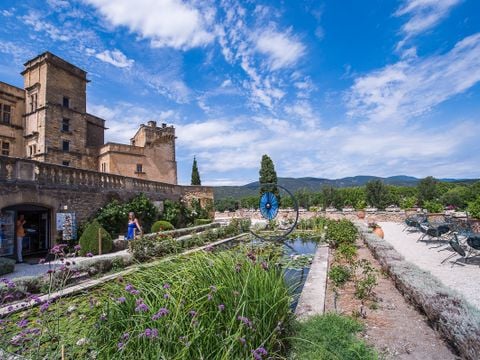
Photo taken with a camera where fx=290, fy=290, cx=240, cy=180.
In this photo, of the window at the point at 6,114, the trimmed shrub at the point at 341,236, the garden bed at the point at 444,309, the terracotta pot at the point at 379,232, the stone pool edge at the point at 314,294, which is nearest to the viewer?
the garden bed at the point at 444,309

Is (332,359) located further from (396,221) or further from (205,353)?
(396,221)

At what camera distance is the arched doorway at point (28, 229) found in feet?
30.5

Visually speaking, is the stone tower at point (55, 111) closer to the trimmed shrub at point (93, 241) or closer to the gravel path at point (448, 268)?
the trimmed shrub at point (93, 241)

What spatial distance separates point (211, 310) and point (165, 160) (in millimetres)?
27024

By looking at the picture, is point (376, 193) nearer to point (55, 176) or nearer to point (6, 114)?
point (55, 176)

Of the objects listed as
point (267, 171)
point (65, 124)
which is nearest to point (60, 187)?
point (65, 124)

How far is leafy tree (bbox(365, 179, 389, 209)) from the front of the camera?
36.2m

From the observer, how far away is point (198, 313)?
7.14 ft

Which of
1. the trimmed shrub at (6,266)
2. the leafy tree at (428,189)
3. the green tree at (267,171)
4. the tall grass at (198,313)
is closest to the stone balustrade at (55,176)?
the trimmed shrub at (6,266)

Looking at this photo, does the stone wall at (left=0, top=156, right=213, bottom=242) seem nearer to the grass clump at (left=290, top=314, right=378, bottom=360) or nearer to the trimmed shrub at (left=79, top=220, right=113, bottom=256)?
the trimmed shrub at (left=79, top=220, right=113, bottom=256)

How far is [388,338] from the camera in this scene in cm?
312

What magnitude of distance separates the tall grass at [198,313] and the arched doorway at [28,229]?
9.23 m

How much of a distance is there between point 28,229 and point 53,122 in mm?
13803

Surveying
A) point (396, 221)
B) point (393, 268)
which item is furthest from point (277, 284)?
point (396, 221)
